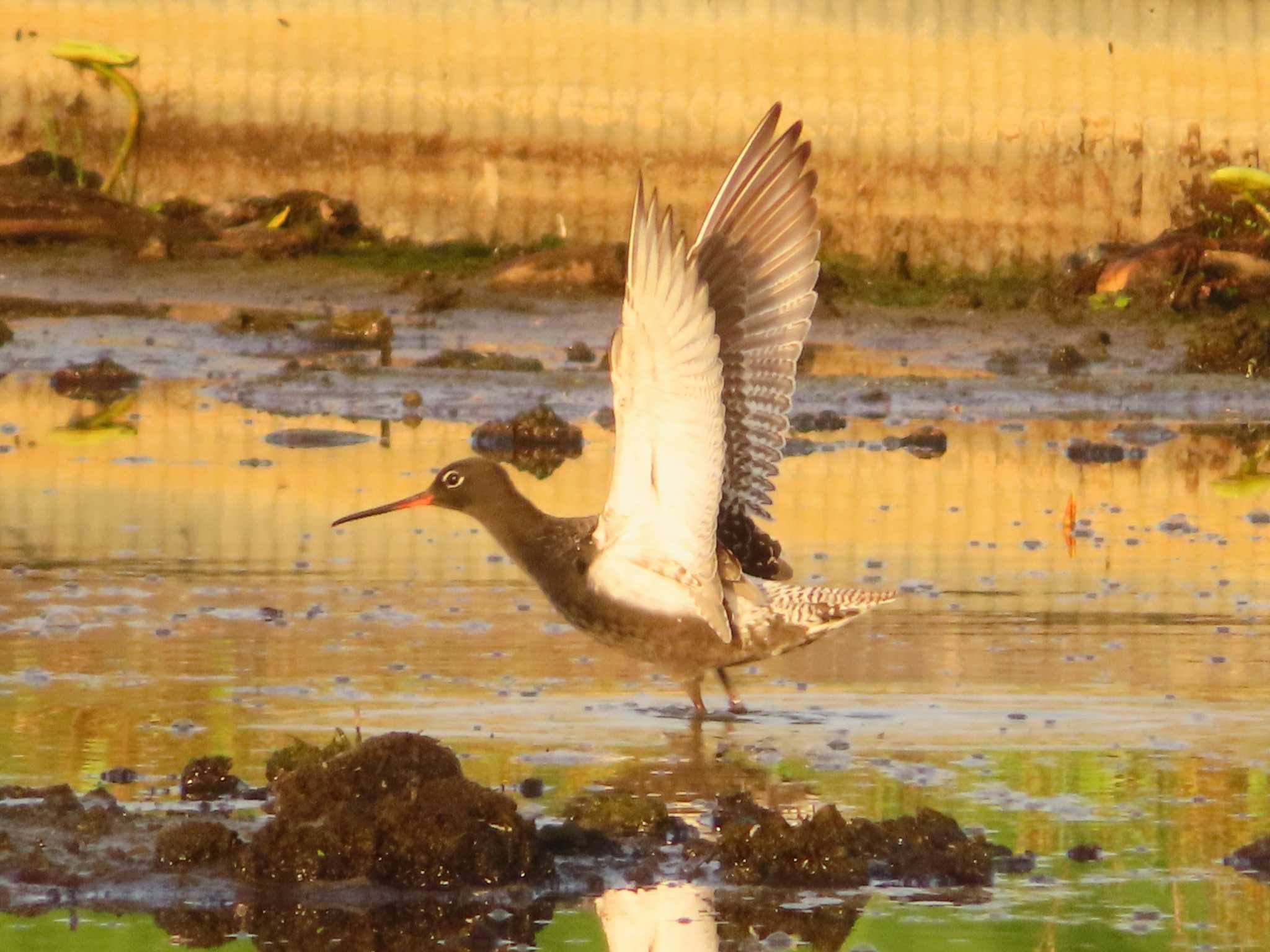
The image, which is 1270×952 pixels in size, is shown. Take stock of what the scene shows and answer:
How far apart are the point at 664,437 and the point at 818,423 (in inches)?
276

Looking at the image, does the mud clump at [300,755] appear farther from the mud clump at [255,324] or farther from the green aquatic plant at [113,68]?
the green aquatic plant at [113,68]

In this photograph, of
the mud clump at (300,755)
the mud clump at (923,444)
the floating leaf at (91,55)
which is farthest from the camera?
the floating leaf at (91,55)

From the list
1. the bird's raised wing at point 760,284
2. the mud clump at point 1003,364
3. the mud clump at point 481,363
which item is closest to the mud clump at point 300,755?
the bird's raised wing at point 760,284

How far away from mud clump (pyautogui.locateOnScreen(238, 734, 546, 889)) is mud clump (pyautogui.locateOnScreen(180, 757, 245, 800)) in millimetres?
683

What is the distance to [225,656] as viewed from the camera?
8.65m

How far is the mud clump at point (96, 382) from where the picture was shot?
15.8 metres

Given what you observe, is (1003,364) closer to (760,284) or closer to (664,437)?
(760,284)

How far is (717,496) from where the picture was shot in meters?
7.66

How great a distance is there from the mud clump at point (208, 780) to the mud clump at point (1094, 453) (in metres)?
7.39

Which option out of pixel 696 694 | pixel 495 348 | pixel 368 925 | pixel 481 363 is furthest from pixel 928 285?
pixel 368 925

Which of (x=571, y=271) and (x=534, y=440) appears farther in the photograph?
(x=571, y=271)

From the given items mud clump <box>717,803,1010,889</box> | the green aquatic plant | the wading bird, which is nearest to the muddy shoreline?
the green aquatic plant

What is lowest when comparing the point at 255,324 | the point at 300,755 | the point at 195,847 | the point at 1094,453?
the point at 195,847

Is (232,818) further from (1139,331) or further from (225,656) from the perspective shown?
(1139,331)
